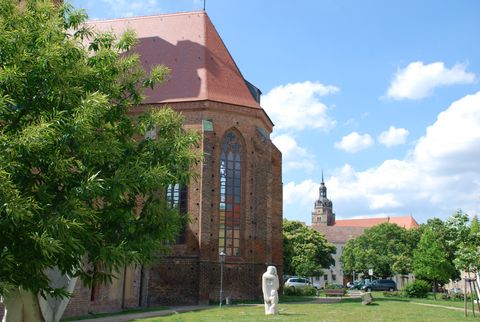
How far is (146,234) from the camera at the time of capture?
932 centimetres

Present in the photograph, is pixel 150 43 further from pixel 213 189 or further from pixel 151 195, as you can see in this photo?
pixel 151 195

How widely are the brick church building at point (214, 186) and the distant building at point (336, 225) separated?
7497 cm

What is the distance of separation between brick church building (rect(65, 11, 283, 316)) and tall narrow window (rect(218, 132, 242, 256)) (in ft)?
0.19

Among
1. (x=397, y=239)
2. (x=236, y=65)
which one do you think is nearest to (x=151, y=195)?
(x=236, y=65)

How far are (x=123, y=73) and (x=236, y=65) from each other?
1042 inches

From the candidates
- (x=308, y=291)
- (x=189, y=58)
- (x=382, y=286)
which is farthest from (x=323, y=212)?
(x=189, y=58)

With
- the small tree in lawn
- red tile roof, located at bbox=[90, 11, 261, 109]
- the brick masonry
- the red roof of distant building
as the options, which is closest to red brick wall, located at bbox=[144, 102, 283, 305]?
the brick masonry

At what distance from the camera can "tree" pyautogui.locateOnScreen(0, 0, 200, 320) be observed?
6.99 meters

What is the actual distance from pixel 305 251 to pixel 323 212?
250 ft

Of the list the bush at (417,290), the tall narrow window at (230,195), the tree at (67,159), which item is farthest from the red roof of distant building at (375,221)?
the tree at (67,159)

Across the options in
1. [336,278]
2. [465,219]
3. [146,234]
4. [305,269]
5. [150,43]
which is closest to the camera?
[146,234]

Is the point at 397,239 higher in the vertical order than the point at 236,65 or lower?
lower

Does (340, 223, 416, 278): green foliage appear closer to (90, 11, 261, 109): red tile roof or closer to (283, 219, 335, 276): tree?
(283, 219, 335, 276): tree

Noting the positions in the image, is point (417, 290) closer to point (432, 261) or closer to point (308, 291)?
point (308, 291)
